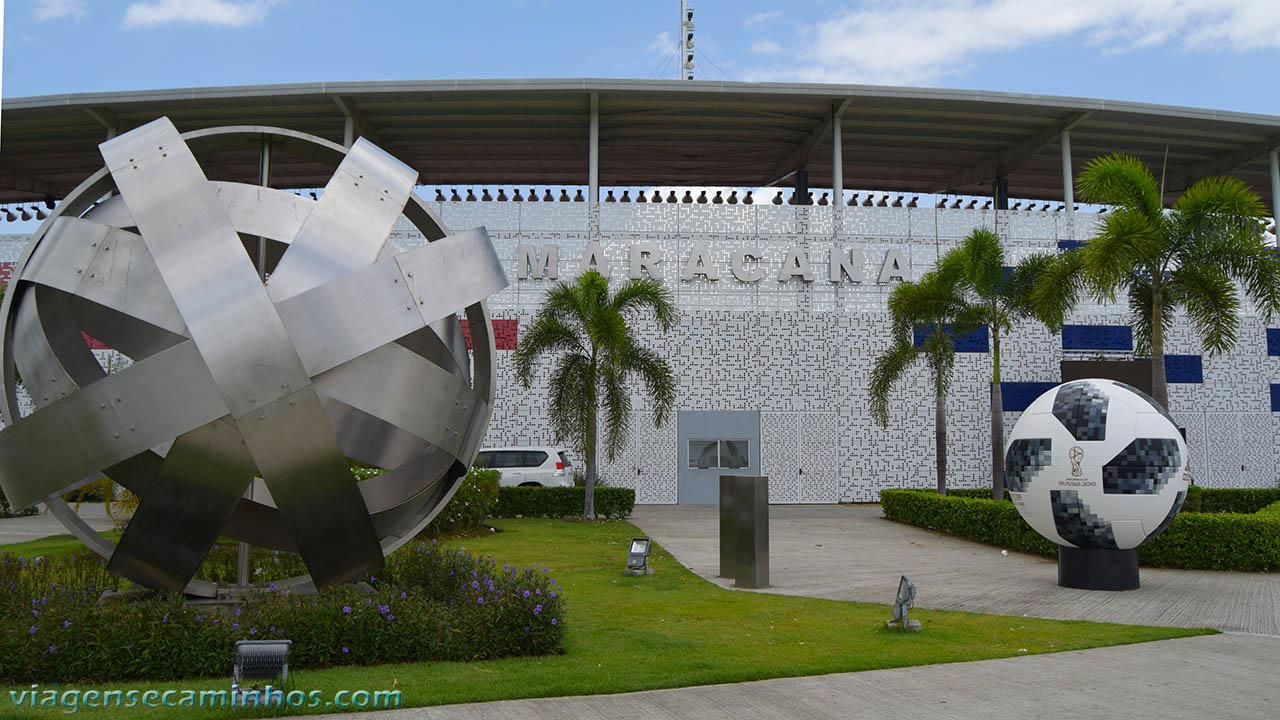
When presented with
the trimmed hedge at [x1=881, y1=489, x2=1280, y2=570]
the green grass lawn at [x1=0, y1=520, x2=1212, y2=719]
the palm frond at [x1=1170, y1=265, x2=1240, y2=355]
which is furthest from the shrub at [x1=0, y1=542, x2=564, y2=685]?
the palm frond at [x1=1170, y1=265, x2=1240, y2=355]

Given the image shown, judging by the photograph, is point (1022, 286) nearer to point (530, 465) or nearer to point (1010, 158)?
point (530, 465)

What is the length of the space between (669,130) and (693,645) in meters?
22.2

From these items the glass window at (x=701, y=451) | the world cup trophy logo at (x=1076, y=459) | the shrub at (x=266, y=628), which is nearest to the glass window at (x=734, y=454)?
the glass window at (x=701, y=451)

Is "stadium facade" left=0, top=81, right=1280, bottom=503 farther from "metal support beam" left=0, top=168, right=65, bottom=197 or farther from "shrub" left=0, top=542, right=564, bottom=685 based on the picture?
"shrub" left=0, top=542, right=564, bottom=685

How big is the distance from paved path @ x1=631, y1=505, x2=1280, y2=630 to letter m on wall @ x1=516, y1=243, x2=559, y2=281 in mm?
8872

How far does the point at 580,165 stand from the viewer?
30.5m

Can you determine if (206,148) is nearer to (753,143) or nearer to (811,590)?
(811,590)

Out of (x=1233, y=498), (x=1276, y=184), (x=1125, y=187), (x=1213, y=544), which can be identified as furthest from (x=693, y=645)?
(x=1276, y=184)

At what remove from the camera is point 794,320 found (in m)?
24.5

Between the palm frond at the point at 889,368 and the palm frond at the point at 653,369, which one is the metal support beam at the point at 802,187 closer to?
the palm frond at the point at 889,368

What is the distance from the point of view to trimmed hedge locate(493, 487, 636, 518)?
19938 millimetres

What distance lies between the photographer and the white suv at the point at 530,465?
2133 cm

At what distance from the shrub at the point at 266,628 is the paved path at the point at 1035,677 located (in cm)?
123

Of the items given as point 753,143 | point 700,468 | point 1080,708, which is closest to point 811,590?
point 1080,708
